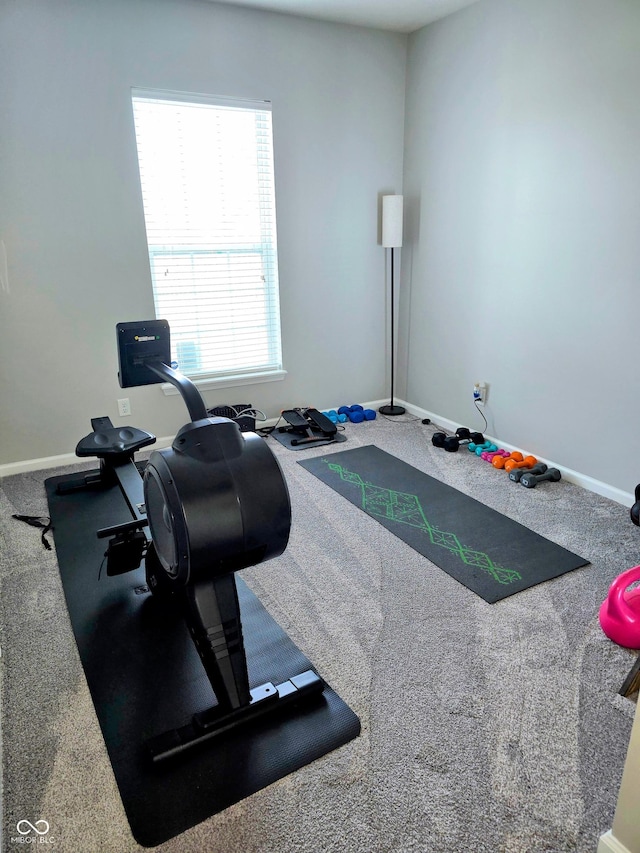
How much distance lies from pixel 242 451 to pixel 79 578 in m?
1.28

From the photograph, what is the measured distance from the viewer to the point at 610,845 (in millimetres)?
1181

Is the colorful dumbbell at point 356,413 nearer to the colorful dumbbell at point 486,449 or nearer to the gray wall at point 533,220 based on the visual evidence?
the gray wall at point 533,220

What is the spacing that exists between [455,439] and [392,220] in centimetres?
157

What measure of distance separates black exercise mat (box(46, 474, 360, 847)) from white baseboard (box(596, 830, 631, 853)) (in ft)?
2.00

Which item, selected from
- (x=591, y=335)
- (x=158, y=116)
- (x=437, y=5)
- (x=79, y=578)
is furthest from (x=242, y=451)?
(x=437, y=5)

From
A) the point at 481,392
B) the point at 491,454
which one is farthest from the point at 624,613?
the point at 481,392

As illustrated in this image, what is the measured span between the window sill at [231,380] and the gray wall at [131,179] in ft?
0.19

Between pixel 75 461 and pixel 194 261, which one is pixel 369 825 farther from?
pixel 194 261

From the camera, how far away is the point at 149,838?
49.8 inches

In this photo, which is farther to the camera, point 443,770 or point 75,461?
point 75,461

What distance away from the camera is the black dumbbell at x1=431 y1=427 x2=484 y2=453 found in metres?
3.51

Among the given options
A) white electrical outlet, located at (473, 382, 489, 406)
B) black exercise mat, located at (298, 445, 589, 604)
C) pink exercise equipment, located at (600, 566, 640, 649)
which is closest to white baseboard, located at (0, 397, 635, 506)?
white electrical outlet, located at (473, 382, 489, 406)

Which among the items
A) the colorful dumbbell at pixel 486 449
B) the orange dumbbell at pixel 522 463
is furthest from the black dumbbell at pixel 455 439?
the orange dumbbell at pixel 522 463

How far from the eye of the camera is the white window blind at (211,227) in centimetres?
322
